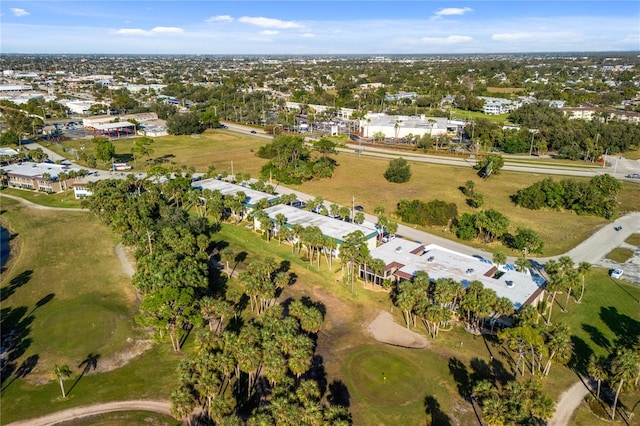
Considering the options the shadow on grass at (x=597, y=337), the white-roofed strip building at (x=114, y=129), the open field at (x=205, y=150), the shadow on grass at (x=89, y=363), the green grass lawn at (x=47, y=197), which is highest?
the white-roofed strip building at (x=114, y=129)

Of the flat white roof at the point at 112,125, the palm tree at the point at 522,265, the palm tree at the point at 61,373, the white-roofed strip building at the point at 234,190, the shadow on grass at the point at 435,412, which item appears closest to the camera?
the shadow on grass at the point at 435,412

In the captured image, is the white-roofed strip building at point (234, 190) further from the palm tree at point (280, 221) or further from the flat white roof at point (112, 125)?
the flat white roof at point (112, 125)

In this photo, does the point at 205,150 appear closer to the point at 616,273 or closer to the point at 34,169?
the point at 34,169

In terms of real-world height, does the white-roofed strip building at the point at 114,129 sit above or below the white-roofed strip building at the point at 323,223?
above

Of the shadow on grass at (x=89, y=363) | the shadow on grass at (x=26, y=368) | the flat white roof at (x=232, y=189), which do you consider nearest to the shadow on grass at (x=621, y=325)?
the shadow on grass at (x=89, y=363)

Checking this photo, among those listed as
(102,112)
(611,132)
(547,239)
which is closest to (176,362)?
(547,239)

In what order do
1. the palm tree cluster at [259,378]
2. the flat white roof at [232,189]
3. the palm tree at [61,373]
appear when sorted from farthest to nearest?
the flat white roof at [232,189]
the palm tree at [61,373]
the palm tree cluster at [259,378]

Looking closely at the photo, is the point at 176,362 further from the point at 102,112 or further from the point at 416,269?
the point at 102,112
